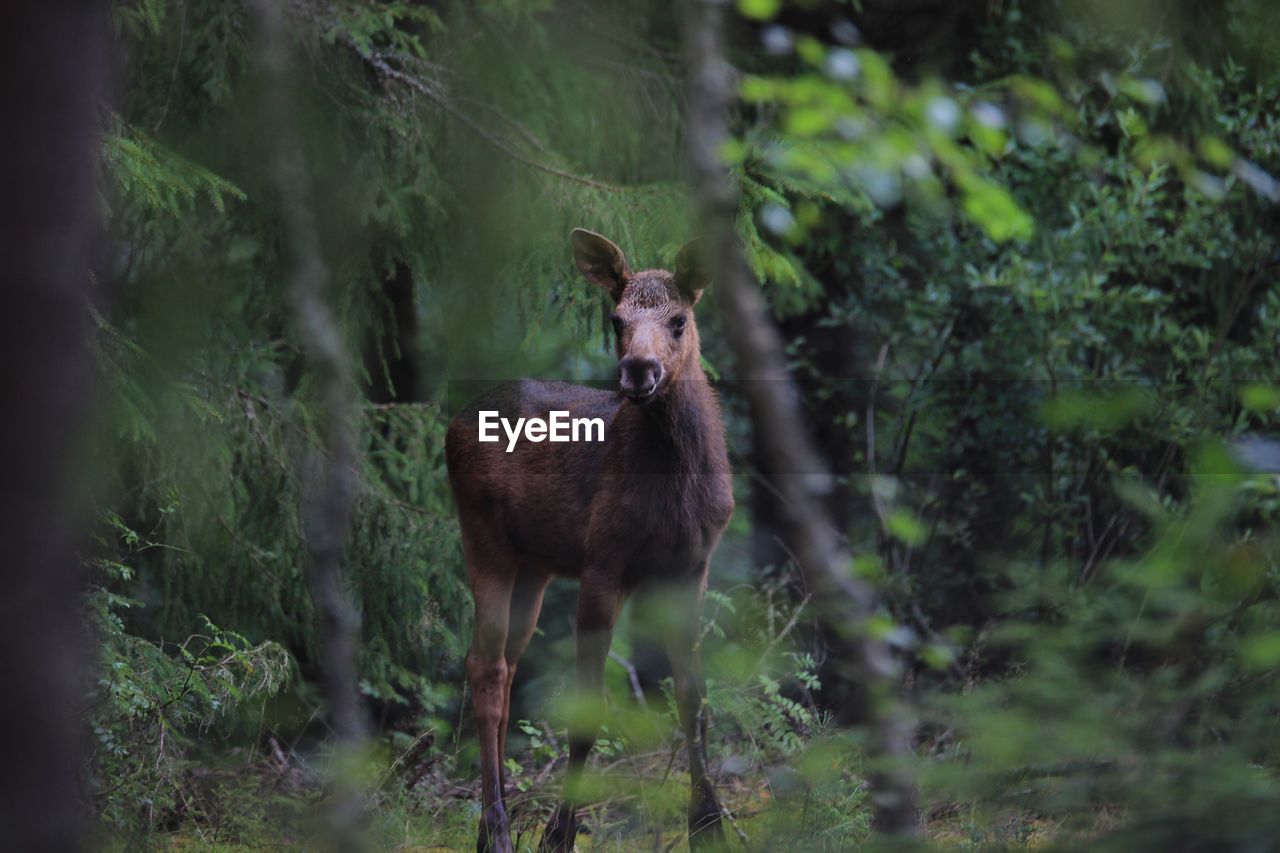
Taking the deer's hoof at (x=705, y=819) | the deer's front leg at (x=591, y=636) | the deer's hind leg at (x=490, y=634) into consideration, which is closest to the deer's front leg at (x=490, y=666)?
the deer's hind leg at (x=490, y=634)

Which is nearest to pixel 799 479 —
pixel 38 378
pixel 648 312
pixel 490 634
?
pixel 38 378

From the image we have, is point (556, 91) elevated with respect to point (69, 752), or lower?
elevated

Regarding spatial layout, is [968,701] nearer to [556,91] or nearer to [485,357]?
[485,357]

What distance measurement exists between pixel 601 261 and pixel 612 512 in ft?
3.10

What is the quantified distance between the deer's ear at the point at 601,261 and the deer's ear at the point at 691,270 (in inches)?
8.4

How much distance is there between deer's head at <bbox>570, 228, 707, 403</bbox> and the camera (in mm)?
Result: 4258

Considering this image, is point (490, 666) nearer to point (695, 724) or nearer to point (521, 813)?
point (521, 813)

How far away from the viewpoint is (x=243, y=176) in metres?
5.94

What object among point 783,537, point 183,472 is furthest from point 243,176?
point 783,537

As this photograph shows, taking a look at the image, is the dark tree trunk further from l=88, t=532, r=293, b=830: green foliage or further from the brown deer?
l=88, t=532, r=293, b=830: green foliage

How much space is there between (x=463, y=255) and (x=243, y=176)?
1.10 m

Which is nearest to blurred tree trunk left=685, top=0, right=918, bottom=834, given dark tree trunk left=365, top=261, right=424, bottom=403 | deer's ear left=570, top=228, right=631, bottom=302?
deer's ear left=570, top=228, right=631, bottom=302

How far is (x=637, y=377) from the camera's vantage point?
4215 millimetres

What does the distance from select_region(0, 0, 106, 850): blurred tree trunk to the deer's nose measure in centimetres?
270
